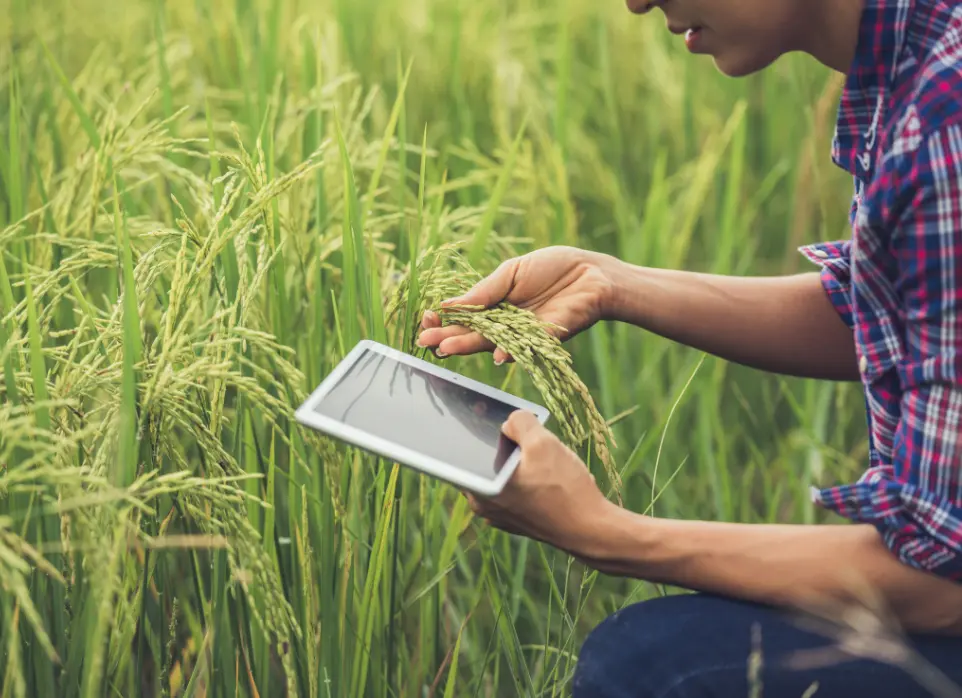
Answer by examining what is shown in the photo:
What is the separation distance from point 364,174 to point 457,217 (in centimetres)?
75

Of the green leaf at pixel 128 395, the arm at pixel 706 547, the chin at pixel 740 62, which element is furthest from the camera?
the chin at pixel 740 62

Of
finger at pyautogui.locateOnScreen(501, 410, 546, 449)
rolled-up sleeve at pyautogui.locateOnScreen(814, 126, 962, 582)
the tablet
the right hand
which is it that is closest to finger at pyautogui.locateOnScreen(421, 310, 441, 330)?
the right hand

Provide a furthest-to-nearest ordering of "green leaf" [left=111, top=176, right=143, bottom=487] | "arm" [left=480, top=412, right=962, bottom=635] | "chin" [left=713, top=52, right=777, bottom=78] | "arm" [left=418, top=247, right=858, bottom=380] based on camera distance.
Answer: "arm" [left=418, top=247, right=858, bottom=380], "chin" [left=713, top=52, right=777, bottom=78], "arm" [left=480, top=412, right=962, bottom=635], "green leaf" [left=111, top=176, right=143, bottom=487]

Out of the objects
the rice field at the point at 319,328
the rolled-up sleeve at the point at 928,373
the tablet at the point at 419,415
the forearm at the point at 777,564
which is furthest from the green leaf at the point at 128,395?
the rolled-up sleeve at the point at 928,373

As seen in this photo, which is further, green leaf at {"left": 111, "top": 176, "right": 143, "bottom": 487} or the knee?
the knee

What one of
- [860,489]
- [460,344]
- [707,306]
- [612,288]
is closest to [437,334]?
[460,344]

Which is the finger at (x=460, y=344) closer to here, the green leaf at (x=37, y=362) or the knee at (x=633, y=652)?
the knee at (x=633, y=652)

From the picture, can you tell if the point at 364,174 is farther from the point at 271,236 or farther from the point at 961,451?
the point at 961,451

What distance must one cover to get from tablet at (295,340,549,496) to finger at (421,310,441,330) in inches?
4.2

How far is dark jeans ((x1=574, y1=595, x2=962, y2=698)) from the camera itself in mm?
1339

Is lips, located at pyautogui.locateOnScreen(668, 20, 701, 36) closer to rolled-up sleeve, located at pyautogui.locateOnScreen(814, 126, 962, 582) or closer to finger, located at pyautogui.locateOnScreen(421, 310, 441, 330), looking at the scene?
rolled-up sleeve, located at pyautogui.locateOnScreen(814, 126, 962, 582)

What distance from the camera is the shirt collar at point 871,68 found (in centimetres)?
138

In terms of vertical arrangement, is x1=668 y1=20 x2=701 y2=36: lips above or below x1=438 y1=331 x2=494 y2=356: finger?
above

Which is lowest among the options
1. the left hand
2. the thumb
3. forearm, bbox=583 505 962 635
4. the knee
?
the knee
